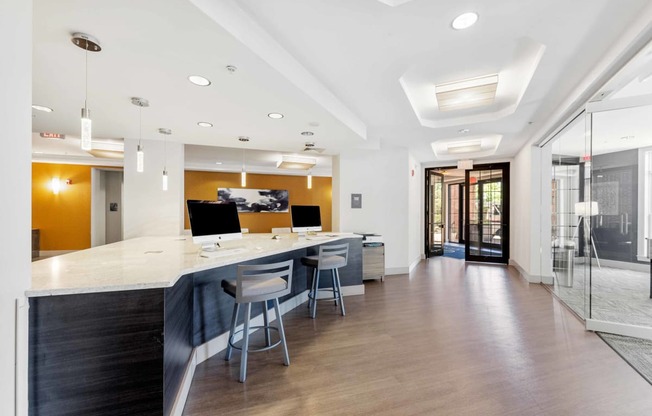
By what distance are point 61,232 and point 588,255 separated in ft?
36.1

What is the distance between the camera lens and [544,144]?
5070 millimetres

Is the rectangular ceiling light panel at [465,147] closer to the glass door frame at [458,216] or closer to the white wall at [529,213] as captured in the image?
the white wall at [529,213]

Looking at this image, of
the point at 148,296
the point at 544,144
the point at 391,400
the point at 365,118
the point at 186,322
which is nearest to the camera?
the point at 148,296

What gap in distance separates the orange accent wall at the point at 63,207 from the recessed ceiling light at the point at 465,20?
29.9 feet

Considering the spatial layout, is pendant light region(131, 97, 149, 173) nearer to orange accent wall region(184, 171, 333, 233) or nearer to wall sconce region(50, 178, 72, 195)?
orange accent wall region(184, 171, 333, 233)

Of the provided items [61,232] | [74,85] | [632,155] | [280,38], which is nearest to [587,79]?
[280,38]

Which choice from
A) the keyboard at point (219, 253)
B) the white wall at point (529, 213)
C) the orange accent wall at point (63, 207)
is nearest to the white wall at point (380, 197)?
the white wall at point (529, 213)

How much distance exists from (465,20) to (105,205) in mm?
9502

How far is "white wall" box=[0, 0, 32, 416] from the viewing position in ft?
3.98

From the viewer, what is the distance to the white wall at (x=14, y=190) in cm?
121

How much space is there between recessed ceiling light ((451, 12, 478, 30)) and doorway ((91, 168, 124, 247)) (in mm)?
8923

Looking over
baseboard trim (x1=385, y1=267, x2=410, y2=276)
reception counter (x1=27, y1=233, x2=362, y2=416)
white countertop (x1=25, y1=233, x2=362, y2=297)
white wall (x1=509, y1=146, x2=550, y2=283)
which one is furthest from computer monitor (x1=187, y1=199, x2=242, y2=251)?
white wall (x1=509, y1=146, x2=550, y2=283)

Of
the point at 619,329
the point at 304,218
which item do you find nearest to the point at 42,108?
the point at 304,218

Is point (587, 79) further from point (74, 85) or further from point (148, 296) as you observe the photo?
point (74, 85)
